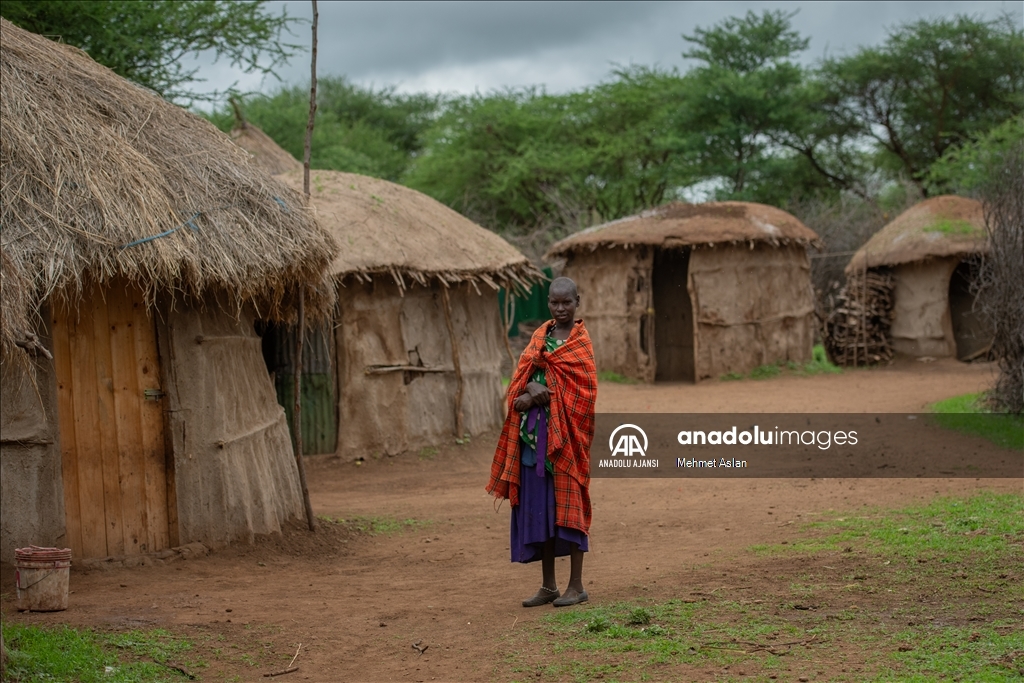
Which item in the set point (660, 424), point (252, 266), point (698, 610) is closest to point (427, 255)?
point (660, 424)

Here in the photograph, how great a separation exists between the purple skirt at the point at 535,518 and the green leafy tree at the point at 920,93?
21.1m

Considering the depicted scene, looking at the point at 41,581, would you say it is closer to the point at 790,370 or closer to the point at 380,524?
the point at 380,524

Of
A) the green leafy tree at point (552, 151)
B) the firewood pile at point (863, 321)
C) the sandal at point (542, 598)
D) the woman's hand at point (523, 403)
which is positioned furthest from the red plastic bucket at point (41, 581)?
the green leafy tree at point (552, 151)

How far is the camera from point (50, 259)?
554 centimetres

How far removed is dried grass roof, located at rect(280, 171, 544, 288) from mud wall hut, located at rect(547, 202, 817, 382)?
468cm

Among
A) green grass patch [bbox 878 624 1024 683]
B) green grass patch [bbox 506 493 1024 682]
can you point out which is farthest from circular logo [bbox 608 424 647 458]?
green grass patch [bbox 878 624 1024 683]

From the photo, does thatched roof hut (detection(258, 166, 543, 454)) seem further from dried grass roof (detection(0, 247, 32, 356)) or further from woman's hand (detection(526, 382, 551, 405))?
woman's hand (detection(526, 382, 551, 405))

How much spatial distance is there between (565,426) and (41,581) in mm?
2715

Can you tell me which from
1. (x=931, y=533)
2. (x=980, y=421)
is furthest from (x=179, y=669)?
(x=980, y=421)

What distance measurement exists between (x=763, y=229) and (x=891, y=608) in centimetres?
1209

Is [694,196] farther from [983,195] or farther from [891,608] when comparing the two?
[891,608]

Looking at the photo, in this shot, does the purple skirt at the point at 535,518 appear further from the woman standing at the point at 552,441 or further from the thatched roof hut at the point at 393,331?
the thatched roof hut at the point at 393,331

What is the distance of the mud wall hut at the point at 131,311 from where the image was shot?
5875mm

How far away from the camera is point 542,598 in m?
5.33
